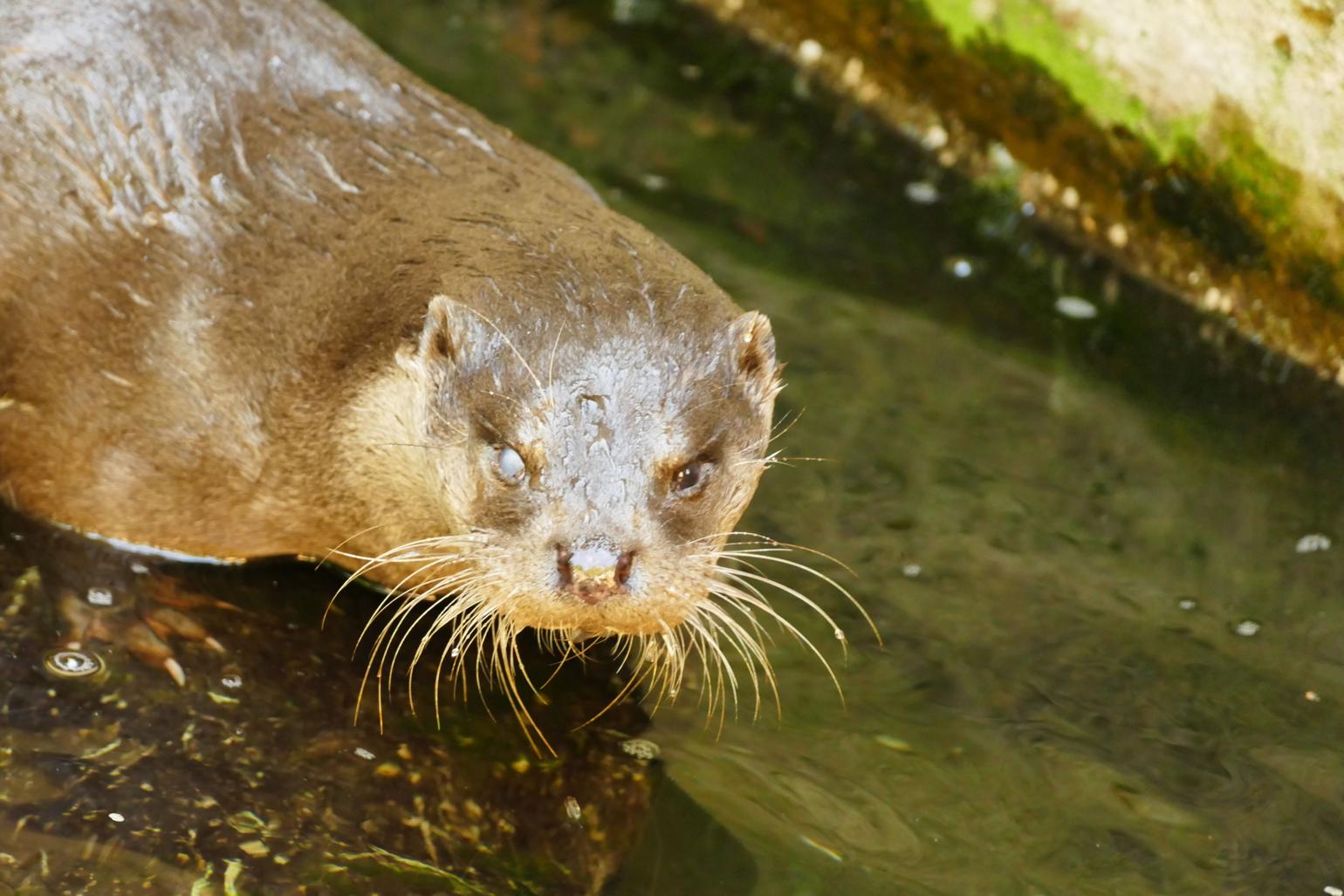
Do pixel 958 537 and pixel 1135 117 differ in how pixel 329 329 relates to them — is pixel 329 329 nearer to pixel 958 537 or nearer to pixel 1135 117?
pixel 958 537

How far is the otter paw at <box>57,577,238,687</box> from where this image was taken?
135 inches

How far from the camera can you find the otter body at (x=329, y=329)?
10.2 ft

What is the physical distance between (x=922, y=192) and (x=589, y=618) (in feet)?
9.05

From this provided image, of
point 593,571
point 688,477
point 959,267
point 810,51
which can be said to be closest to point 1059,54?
point 959,267

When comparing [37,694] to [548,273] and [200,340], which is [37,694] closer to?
[200,340]

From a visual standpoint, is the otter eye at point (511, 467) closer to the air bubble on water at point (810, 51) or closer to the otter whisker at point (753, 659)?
the otter whisker at point (753, 659)

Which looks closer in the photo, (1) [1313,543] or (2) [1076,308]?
(1) [1313,543]

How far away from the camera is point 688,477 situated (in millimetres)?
3133

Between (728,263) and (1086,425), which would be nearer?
(1086,425)

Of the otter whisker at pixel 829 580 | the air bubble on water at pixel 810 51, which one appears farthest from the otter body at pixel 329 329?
the air bubble on water at pixel 810 51

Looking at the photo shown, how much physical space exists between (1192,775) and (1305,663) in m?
0.48

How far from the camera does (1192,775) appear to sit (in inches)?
139

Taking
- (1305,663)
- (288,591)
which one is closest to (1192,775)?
(1305,663)

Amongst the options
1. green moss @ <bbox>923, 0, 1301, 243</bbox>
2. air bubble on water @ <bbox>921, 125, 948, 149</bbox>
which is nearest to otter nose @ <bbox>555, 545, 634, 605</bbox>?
green moss @ <bbox>923, 0, 1301, 243</bbox>
